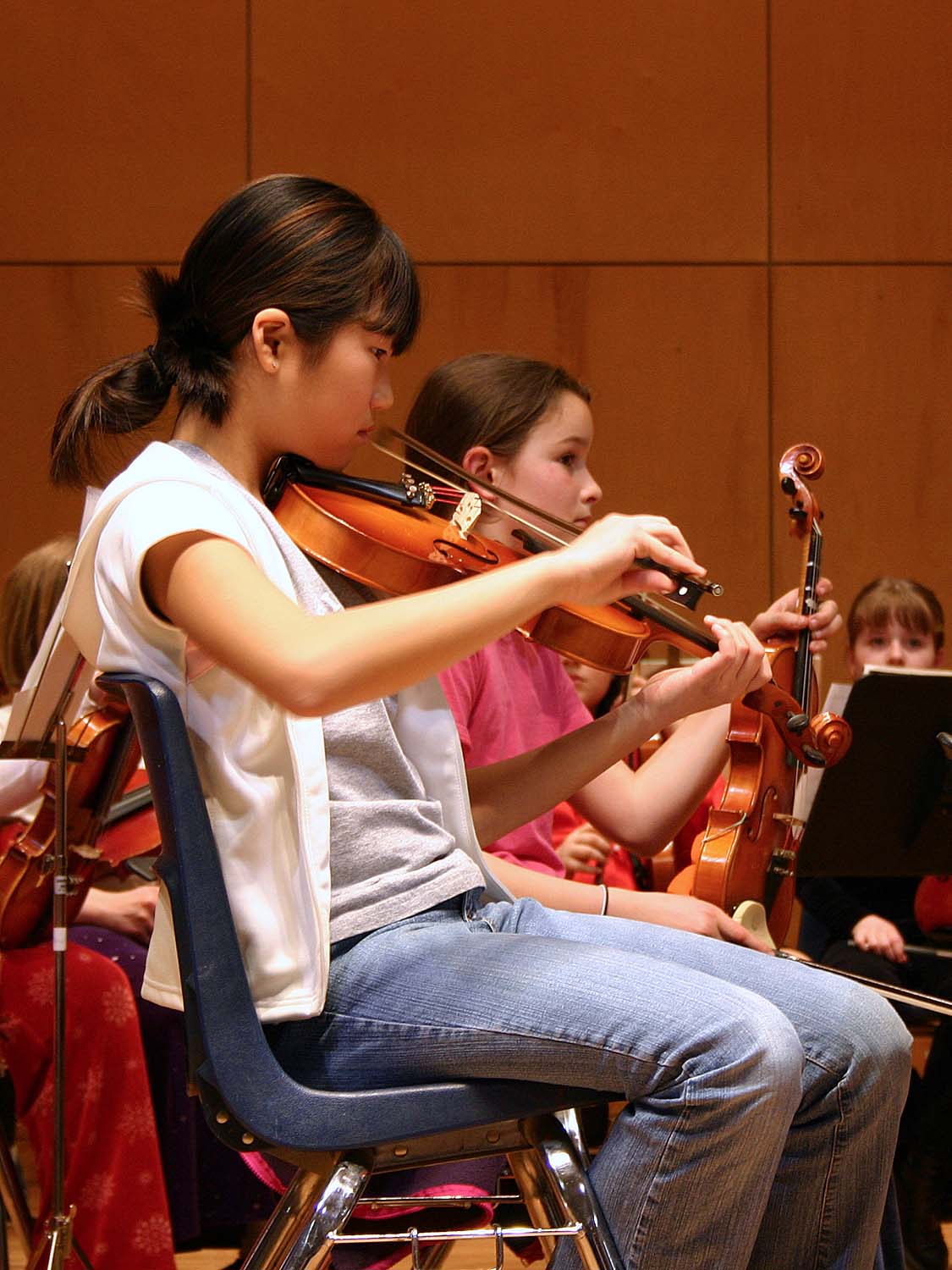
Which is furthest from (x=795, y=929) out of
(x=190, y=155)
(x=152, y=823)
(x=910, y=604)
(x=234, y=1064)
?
(x=234, y=1064)

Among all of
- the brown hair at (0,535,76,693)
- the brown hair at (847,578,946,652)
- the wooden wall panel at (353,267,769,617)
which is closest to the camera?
the brown hair at (0,535,76,693)

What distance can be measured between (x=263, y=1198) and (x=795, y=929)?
171cm

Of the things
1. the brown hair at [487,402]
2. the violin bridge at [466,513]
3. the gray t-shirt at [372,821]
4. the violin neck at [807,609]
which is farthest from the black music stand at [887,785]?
the gray t-shirt at [372,821]

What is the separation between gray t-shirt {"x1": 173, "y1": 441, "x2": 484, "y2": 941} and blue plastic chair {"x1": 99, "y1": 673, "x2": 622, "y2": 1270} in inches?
4.8

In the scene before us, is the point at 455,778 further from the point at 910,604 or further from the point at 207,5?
the point at 207,5

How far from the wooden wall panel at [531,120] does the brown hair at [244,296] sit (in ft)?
7.86

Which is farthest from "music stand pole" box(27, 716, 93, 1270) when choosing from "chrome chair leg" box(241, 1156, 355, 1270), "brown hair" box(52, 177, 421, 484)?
"chrome chair leg" box(241, 1156, 355, 1270)

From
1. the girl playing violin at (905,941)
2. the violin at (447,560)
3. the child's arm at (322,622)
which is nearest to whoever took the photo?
the child's arm at (322,622)

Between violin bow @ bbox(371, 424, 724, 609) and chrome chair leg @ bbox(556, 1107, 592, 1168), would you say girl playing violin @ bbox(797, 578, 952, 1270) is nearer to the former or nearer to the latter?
violin bow @ bbox(371, 424, 724, 609)

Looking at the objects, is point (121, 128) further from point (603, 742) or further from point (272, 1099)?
point (272, 1099)

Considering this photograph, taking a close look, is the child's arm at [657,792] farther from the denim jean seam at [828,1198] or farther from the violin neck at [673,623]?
the denim jean seam at [828,1198]

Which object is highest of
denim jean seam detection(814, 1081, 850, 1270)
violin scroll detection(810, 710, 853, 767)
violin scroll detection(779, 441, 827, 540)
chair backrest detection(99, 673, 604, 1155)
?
violin scroll detection(779, 441, 827, 540)

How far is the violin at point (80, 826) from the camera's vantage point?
1827 millimetres

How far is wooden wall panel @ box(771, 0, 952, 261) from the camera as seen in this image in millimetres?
3641
